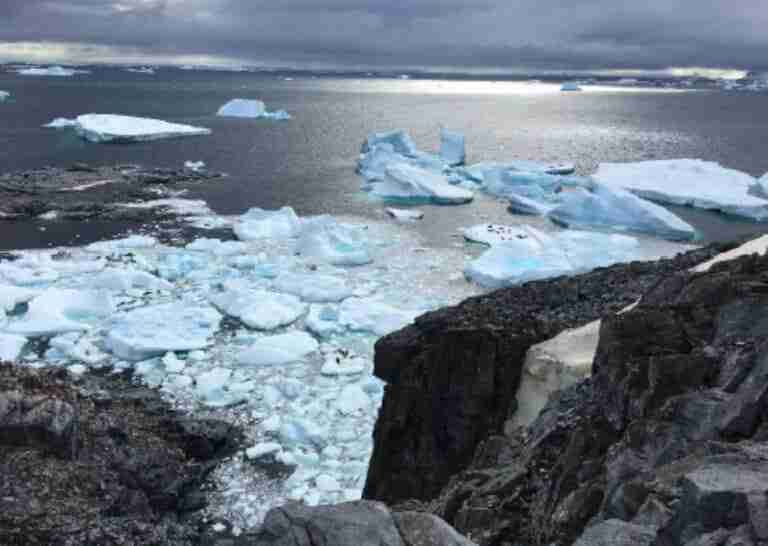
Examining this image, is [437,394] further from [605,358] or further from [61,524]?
[61,524]

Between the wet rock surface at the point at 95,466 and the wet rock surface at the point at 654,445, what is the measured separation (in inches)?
170

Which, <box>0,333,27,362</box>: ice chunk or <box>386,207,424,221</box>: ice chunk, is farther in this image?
<box>386,207,424,221</box>: ice chunk

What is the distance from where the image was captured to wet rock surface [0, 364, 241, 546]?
912cm

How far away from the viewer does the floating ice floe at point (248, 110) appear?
68.4 metres

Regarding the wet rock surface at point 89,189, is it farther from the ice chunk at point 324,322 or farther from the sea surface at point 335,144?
the ice chunk at point 324,322

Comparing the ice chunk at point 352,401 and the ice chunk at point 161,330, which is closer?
the ice chunk at point 352,401

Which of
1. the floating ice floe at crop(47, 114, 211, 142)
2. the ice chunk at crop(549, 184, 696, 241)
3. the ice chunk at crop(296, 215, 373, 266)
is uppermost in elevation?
the floating ice floe at crop(47, 114, 211, 142)

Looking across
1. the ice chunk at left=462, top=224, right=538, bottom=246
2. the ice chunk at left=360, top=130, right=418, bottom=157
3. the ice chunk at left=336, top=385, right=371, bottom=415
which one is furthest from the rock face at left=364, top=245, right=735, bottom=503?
the ice chunk at left=360, top=130, right=418, bottom=157

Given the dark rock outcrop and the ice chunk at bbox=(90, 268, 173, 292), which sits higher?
the dark rock outcrop

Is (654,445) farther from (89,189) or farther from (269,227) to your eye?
(89,189)

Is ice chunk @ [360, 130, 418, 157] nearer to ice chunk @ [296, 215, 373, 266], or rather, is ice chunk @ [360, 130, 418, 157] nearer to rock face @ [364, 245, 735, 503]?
ice chunk @ [296, 215, 373, 266]

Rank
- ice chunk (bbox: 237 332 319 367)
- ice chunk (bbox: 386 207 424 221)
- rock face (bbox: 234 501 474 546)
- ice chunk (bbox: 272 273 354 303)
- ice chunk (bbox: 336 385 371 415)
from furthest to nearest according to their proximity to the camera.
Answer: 1. ice chunk (bbox: 386 207 424 221)
2. ice chunk (bbox: 272 273 354 303)
3. ice chunk (bbox: 237 332 319 367)
4. ice chunk (bbox: 336 385 371 415)
5. rock face (bbox: 234 501 474 546)

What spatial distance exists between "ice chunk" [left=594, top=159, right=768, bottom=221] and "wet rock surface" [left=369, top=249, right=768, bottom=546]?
23537mm

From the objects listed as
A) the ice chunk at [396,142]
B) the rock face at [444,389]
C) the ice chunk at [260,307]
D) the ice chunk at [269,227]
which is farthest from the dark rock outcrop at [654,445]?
the ice chunk at [396,142]
